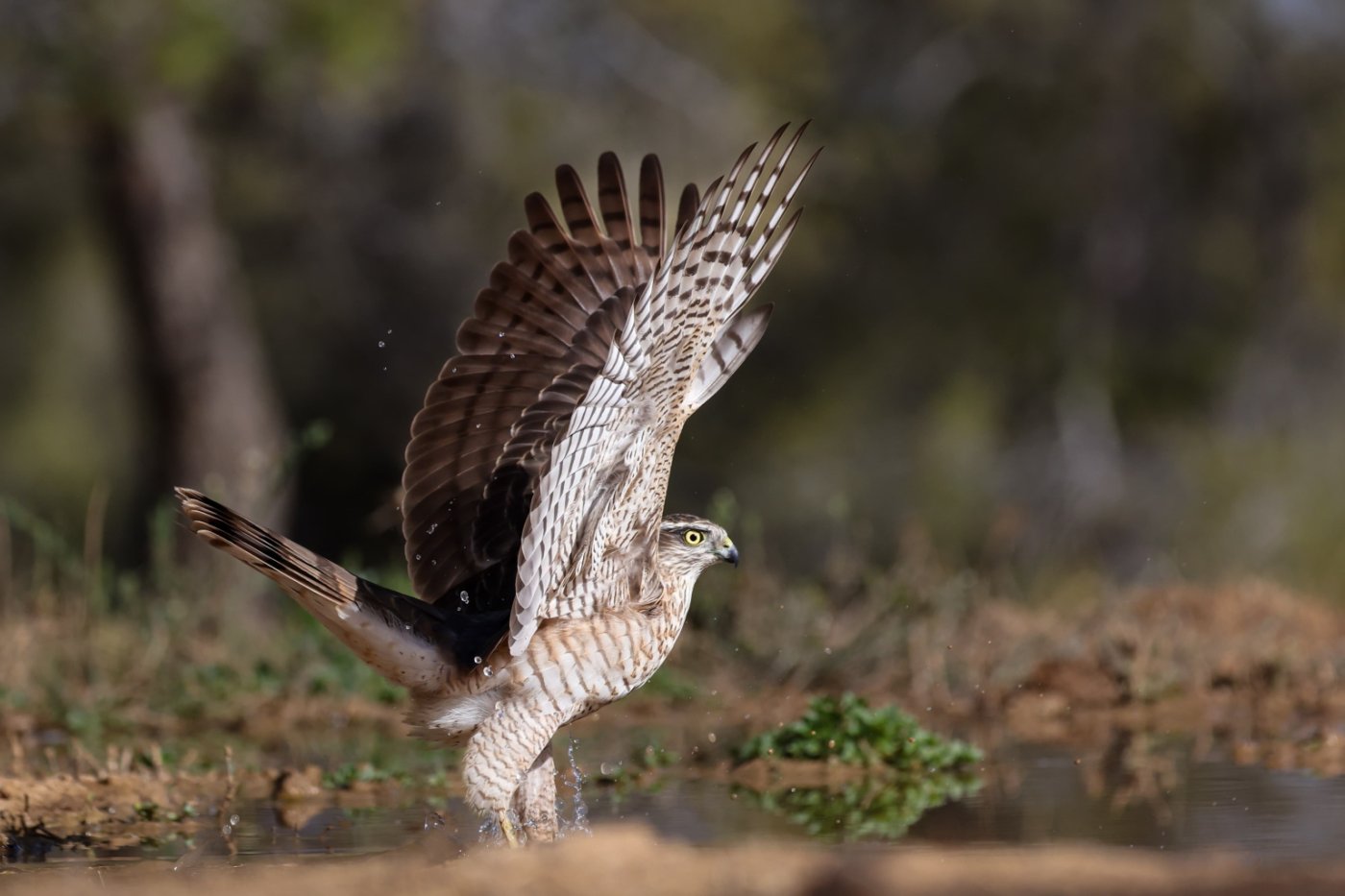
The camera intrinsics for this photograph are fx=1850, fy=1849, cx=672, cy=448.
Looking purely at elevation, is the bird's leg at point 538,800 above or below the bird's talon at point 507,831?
above

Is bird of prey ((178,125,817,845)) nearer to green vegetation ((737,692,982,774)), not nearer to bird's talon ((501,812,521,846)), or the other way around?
bird's talon ((501,812,521,846))

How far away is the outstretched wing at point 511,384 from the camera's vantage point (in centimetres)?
560

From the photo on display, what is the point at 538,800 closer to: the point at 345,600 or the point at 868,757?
the point at 345,600

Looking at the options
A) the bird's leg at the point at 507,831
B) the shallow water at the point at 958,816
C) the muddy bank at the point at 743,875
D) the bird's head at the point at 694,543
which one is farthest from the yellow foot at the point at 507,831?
the muddy bank at the point at 743,875

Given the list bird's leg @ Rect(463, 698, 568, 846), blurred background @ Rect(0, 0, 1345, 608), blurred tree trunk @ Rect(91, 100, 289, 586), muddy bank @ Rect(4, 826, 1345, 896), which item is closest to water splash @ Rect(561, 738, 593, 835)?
bird's leg @ Rect(463, 698, 568, 846)

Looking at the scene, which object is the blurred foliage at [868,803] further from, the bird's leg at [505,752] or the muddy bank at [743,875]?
the muddy bank at [743,875]

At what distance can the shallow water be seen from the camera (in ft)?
15.3

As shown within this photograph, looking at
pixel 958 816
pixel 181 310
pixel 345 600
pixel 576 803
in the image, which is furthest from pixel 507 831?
pixel 181 310

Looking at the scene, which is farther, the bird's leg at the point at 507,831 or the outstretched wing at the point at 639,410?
the bird's leg at the point at 507,831

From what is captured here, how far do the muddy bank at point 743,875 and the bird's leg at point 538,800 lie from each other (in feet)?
4.55

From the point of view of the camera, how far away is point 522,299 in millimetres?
5758

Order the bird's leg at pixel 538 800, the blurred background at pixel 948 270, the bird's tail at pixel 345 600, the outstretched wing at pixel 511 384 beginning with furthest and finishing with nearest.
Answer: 1. the blurred background at pixel 948 270
2. the outstretched wing at pixel 511 384
3. the bird's leg at pixel 538 800
4. the bird's tail at pixel 345 600

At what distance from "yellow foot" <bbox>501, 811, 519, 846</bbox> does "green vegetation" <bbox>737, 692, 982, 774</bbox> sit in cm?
128

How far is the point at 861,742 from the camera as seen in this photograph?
597 cm
